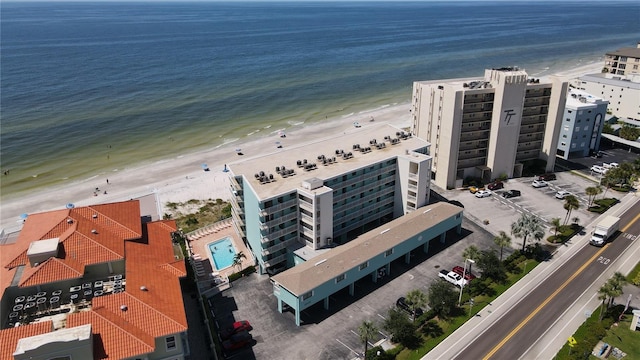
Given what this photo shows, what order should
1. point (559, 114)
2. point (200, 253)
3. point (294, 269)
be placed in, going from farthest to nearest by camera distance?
point (559, 114), point (200, 253), point (294, 269)

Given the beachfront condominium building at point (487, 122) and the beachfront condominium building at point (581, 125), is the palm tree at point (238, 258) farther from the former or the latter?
the beachfront condominium building at point (581, 125)

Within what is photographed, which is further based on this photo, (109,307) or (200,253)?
(200,253)

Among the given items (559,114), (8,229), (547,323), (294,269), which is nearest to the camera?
(547,323)

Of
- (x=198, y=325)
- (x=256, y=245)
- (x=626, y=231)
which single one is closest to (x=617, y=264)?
(x=626, y=231)

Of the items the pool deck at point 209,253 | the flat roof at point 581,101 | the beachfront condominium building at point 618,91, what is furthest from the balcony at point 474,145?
the beachfront condominium building at point 618,91

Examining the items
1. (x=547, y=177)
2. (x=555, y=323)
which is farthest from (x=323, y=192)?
(x=547, y=177)

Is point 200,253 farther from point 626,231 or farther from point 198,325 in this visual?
point 626,231
